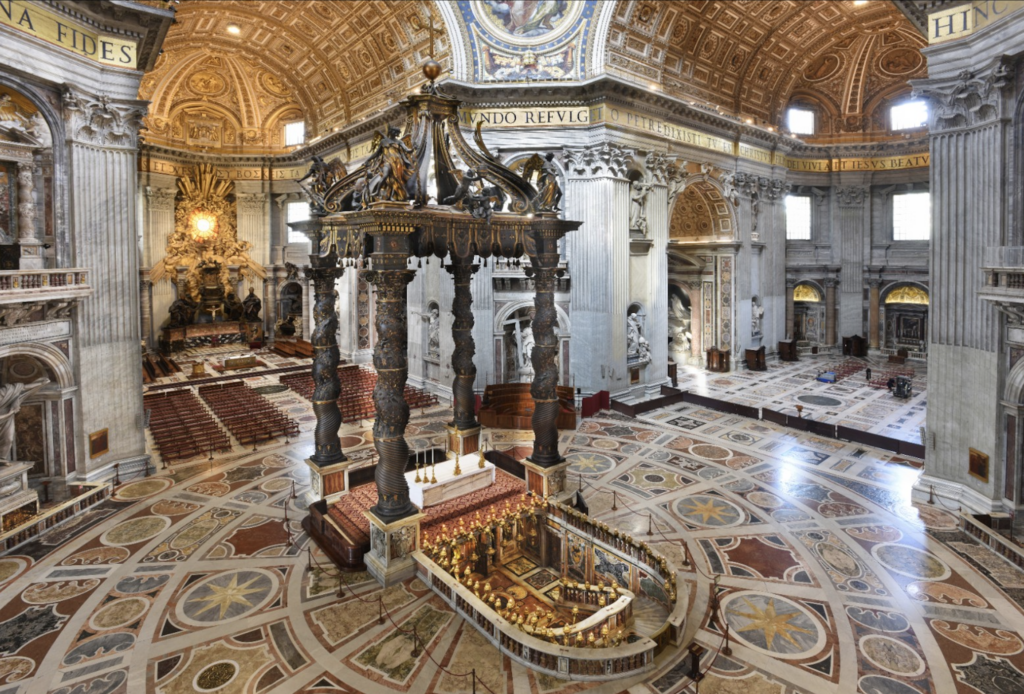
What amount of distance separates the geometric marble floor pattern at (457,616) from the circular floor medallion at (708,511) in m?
0.05

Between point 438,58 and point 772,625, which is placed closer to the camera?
point 772,625

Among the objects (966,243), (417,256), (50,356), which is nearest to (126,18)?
(50,356)

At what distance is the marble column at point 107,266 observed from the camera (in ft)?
38.0

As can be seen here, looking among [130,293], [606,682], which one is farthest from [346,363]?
[606,682]

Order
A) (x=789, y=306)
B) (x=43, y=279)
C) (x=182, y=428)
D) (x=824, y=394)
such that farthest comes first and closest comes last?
1. (x=789, y=306)
2. (x=824, y=394)
3. (x=182, y=428)
4. (x=43, y=279)

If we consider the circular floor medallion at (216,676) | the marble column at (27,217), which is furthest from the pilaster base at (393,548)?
the marble column at (27,217)

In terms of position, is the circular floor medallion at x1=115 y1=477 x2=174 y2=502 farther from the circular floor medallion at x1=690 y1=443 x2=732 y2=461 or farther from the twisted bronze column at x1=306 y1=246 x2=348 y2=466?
the circular floor medallion at x1=690 y1=443 x2=732 y2=461

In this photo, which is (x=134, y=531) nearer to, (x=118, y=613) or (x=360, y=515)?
(x=118, y=613)

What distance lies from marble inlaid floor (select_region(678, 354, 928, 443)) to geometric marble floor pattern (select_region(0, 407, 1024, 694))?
4.93 metres

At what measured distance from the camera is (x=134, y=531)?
32.7ft

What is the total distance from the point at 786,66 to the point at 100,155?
83.2 feet

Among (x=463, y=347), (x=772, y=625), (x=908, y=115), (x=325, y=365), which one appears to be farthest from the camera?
(x=908, y=115)

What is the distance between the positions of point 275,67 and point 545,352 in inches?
917

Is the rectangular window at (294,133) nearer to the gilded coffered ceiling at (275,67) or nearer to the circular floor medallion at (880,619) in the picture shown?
the gilded coffered ceiling at (275,67)
